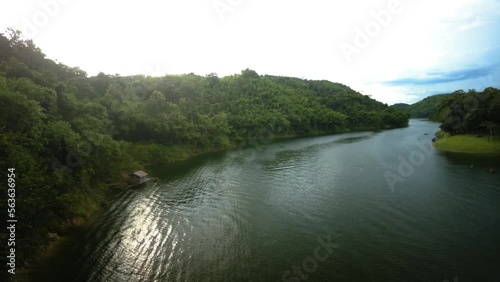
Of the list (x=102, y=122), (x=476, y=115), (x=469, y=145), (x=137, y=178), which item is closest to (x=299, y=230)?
(x=137, y=178)

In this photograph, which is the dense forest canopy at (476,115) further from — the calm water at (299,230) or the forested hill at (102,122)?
the forested hill at (102,122)

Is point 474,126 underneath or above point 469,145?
above

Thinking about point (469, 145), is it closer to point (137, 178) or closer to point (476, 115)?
point (476, 115)

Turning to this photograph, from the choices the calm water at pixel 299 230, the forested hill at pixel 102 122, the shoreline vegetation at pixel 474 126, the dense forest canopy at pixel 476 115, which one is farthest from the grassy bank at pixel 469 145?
the forested hill at pixel 102 122

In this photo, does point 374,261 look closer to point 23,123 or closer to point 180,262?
point 180,262

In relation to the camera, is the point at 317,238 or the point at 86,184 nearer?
the point at 317,238

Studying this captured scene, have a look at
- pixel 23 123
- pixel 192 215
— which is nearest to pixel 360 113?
pixel 192 215
